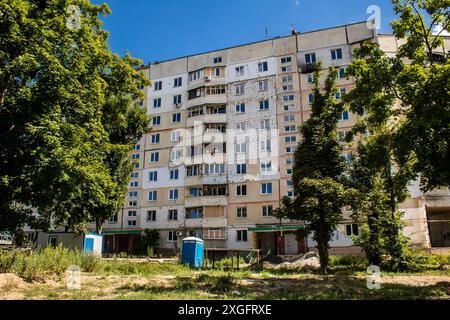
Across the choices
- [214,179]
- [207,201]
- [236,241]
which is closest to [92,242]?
[207,201]

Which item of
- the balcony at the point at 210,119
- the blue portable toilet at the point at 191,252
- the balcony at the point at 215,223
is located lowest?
the blue portable toilet at the point at 191,252

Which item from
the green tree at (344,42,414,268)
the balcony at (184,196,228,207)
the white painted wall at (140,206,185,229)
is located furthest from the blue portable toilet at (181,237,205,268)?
the white painted wall at (140,206,185,229)

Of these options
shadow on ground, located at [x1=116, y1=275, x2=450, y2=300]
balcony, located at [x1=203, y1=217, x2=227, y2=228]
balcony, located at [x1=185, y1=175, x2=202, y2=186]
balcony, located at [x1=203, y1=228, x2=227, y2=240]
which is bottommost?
shadow on ground, located at [x1=116, y1=275, x2=450, y2=300]

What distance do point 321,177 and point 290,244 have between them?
21.2 m

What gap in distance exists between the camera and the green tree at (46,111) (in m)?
15.5

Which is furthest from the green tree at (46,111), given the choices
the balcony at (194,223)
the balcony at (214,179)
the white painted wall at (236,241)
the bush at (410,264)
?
the balcony at (214,179)

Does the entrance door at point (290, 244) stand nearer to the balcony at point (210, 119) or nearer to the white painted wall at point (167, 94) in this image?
the balcony at point (210, 119)

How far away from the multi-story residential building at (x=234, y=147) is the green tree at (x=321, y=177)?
1697 cm

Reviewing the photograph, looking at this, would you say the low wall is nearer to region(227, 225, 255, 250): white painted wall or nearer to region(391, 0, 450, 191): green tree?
region(227, 225, 255, 250): white painted wall

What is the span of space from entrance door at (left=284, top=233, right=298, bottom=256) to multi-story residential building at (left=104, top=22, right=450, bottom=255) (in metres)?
0.11

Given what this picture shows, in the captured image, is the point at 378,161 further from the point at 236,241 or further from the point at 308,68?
the point at 308,68

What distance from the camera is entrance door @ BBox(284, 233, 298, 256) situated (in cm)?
4109

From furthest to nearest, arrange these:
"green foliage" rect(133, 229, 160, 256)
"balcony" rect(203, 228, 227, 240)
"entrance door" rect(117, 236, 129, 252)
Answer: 1. "entrance door" rect(117, 236, 129, 252)
2. "green foliage" rect(133, 229, 160, 256)
3. "balcony" rect(203, 228, 227, 240)

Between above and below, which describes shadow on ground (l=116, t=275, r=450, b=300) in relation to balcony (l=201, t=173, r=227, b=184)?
below
